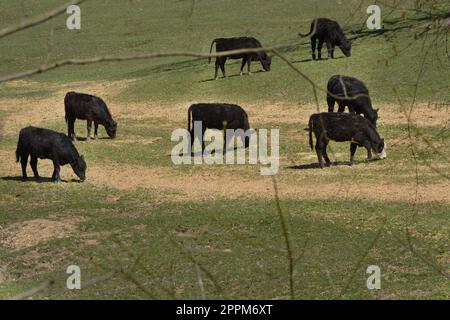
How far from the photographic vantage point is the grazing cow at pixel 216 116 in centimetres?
2489

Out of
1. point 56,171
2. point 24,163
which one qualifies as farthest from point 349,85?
point 24,163

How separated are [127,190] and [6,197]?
8.20 ft

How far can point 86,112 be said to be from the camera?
2689 centimetres

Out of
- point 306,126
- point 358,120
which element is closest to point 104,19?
point 306,126

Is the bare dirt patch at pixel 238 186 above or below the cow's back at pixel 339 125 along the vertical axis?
below

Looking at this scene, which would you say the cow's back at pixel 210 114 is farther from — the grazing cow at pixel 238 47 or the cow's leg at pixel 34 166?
the grazing cow at pixel 238 47

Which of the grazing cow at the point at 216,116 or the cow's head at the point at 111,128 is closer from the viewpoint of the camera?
the grazing cow at the point at 216,116

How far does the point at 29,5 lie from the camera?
59469 millimetres

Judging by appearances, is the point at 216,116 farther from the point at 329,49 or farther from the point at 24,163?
the point at 329,49

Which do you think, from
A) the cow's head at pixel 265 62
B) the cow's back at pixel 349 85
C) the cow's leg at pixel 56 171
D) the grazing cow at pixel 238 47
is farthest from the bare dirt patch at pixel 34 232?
the cow's head at pixel 265 62

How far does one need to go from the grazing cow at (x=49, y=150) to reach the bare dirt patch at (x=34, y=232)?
3.48 m

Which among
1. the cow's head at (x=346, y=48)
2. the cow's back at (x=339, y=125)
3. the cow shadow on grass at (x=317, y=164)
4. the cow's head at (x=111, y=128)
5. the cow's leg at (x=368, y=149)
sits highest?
the cow's back at (x=339, y=125)

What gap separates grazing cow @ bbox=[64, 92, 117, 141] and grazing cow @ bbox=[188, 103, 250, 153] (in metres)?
2.82

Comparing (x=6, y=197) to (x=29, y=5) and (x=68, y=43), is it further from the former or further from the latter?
(x=29, y=5)
